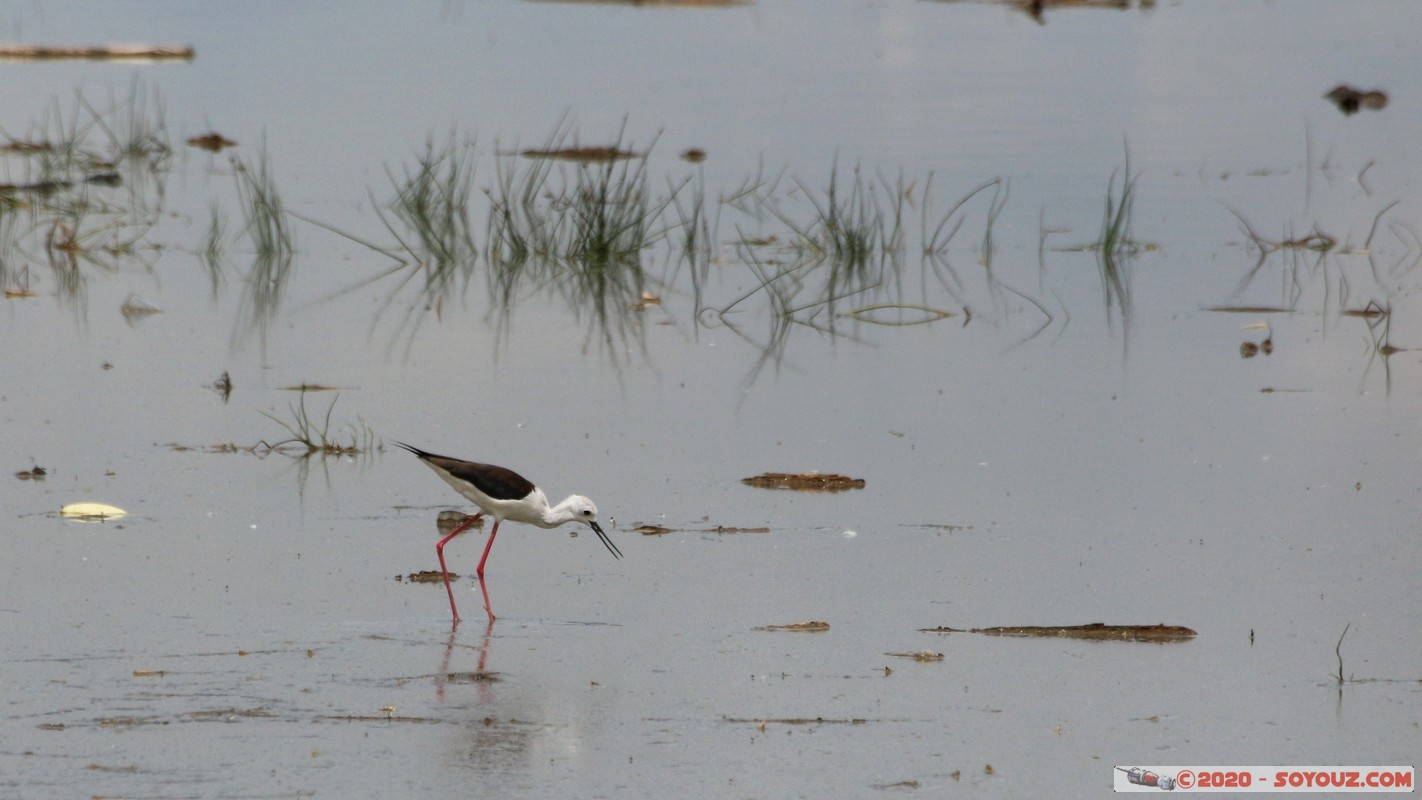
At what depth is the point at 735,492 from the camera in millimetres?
8148

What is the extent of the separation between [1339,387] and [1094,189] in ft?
22.3

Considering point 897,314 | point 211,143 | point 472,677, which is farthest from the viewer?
point 211,143

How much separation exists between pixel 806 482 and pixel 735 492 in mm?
329

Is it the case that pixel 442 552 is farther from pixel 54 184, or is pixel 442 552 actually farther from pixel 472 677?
pixel 54 184

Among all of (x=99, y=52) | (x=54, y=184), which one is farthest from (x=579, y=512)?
(x=99, y=52)

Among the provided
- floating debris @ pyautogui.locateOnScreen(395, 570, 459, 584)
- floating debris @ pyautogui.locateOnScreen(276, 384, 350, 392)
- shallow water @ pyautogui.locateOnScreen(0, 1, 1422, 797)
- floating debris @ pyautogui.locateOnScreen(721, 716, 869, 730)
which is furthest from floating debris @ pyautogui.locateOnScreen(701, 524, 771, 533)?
floating debris @ pyautogui.locateOnScreen(276, 384, 350, 392)

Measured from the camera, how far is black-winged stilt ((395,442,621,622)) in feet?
22.6

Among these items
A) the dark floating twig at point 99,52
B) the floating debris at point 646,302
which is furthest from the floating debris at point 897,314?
the dark floating twig at point 99,52

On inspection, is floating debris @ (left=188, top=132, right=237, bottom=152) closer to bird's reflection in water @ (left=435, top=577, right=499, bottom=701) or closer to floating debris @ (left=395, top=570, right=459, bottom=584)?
floating debris @ (left=395, top=570, right=459, bottom=584)

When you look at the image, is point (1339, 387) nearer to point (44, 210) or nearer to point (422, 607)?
point (422, 607)

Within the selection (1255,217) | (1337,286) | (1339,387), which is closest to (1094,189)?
(1255,217)

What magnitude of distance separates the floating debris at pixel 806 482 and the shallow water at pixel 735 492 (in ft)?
0.65

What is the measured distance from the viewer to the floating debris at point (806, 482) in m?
8.28

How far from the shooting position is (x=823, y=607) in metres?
6.64
